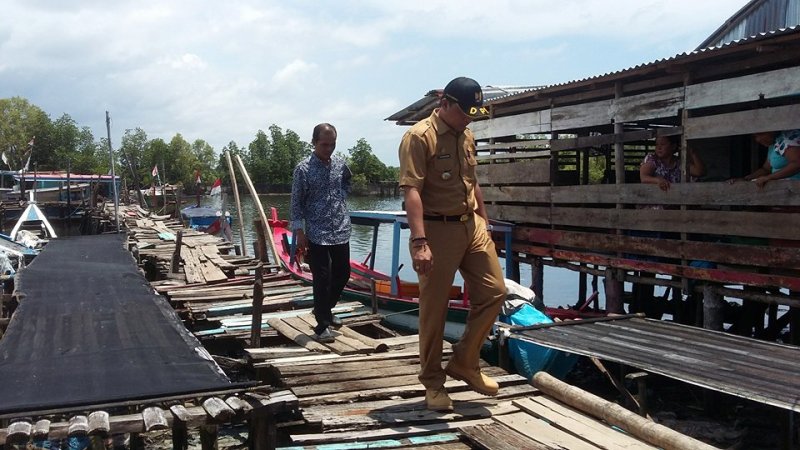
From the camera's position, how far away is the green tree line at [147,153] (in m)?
59.3

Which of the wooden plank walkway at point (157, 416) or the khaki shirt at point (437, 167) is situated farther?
the khaki shirt at point (437, 167)

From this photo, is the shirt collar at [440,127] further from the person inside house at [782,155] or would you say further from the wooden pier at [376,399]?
the person inside house at [782,155]

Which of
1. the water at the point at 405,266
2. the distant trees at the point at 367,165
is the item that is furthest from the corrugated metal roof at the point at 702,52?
the distant trees at the point at 367,165

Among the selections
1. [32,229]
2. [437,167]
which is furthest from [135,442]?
[32,229]

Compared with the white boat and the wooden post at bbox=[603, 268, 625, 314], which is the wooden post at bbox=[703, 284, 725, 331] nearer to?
the wooden post at bbox=[603, 268, 625, 314]

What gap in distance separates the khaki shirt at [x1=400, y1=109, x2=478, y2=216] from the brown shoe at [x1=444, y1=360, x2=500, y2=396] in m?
1.01

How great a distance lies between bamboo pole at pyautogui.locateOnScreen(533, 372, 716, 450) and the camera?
368 centimetres

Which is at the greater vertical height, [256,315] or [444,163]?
[444,163]

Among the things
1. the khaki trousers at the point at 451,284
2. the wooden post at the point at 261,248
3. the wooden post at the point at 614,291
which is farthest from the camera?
the wooden post at the point at 261,248

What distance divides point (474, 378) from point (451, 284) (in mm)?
687

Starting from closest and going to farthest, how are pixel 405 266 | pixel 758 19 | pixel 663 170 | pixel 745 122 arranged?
pixel 745 122
pixel 663 170
pixel 758 19
pixel 405 266

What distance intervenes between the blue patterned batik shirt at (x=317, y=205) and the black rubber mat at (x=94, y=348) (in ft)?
4.46

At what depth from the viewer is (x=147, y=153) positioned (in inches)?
3268

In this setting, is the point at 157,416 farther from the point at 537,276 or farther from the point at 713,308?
the point at 537,276
